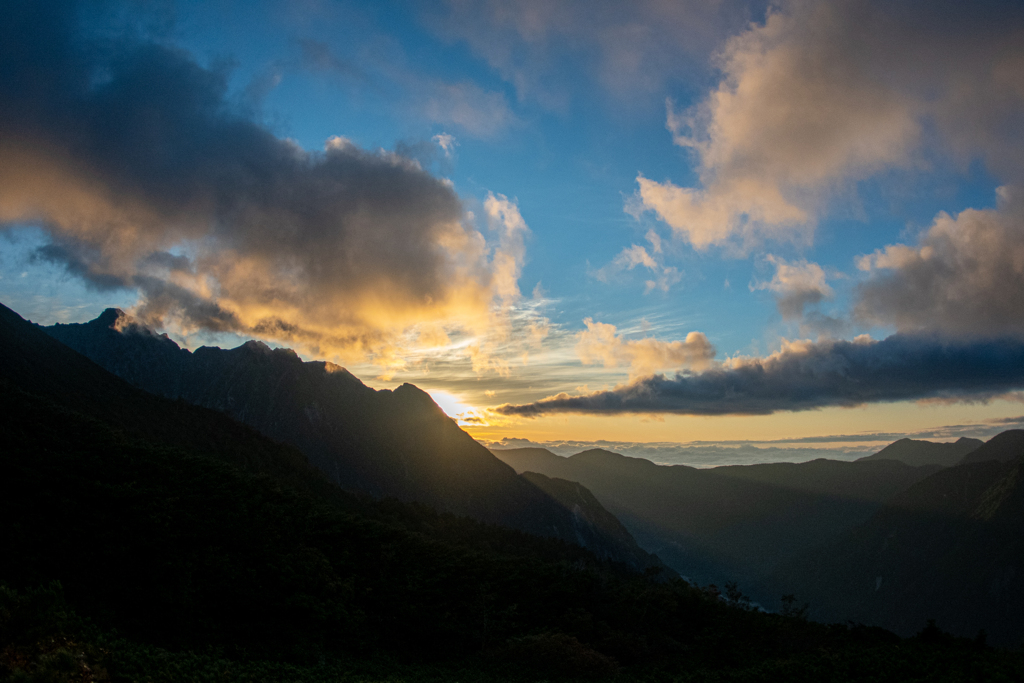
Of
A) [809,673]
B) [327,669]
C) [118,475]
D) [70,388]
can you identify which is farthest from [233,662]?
[70,388]

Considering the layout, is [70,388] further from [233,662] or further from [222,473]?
[233,662]

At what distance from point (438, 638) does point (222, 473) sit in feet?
91.9

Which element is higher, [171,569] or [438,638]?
[171,569]

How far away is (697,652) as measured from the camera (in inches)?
1517

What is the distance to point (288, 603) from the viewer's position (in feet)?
104

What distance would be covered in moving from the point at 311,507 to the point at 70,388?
232 ft

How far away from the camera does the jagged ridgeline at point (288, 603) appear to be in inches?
922

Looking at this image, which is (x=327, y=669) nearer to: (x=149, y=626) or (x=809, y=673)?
(x=149, y=626)

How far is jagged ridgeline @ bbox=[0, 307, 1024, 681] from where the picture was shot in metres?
23.4

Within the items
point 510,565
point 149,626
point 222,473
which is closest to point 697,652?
point 510,565

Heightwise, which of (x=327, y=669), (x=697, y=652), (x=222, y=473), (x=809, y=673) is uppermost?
(x=222, y=473)

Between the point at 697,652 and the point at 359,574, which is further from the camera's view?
the point at 359,574

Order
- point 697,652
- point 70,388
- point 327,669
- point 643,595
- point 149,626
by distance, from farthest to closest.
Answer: point 70,388, point 643,595, point 697,652, point 327,669, point 149,626

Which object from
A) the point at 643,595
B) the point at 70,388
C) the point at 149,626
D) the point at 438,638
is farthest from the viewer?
the point at 70,388
